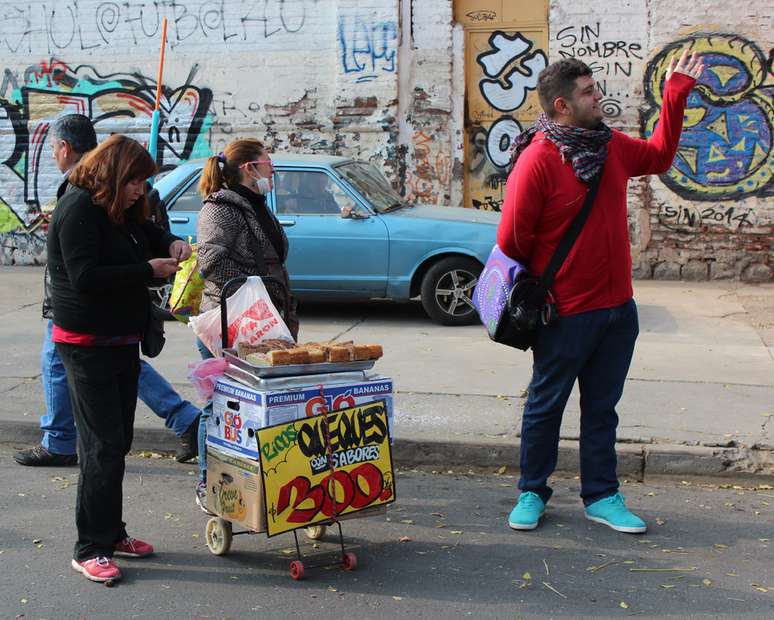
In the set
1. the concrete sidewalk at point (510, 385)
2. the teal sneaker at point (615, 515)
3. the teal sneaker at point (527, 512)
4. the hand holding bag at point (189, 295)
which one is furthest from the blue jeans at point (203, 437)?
the teal sneaker at point (615, 515)

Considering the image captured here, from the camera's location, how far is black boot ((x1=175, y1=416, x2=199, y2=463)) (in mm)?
6215

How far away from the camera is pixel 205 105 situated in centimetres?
1427

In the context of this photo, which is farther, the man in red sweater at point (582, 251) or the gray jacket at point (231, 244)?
the gray jacket at point (231, 244)

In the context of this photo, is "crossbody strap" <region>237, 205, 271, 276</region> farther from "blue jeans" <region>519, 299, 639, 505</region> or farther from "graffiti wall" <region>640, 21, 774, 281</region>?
"graffiti wall" <region>640, 21, 774, 281</region>

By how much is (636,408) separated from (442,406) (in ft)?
4.25

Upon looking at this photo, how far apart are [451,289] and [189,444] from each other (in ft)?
14.6

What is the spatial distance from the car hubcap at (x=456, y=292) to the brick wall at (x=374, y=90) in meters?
3.65

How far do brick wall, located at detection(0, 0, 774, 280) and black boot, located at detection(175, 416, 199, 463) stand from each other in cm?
793

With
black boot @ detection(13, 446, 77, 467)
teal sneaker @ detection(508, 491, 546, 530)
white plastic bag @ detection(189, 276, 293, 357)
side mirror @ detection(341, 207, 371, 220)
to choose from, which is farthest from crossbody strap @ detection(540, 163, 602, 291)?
side mirror @ detection(341, 207, 371, 220)

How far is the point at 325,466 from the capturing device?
4418 mm

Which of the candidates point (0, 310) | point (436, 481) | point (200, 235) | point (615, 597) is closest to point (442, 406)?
point (436, 481)

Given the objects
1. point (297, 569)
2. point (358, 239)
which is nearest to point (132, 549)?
point (297, 569)

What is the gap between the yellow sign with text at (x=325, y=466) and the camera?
14.1ft

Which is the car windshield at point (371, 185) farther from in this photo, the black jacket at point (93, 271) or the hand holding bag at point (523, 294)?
the black jacket at point (93, 271)
